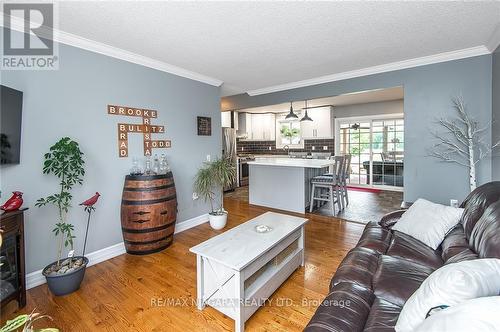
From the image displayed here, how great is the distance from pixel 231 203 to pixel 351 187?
3.68 meters

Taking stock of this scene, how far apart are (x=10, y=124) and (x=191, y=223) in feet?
7.82

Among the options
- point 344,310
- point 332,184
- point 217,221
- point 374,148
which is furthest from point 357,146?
point 344,310

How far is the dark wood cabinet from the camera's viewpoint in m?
1.68

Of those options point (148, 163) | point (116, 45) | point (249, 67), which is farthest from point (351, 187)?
point (116, 45)

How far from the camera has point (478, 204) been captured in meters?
1.73

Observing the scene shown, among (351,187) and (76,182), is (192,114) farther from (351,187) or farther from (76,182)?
(351,187)

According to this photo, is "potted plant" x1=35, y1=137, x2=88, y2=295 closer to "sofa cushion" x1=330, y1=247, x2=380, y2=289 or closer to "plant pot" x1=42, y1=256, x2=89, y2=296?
"plant pot" x1=42, y1=256, x2=89, y2=296

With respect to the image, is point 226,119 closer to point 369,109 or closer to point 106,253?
point 369,109

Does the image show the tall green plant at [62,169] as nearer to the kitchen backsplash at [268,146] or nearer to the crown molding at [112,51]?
the crown molding at [112,51]

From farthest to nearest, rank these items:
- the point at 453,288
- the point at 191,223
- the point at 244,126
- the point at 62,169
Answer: the point at 244,126
the point at 191,223
the point at 62,169
the point at 453,288

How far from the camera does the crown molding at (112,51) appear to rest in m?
2.24

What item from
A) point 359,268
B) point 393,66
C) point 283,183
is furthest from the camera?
point 283,183

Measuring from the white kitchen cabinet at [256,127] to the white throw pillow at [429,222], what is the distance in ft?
18.4

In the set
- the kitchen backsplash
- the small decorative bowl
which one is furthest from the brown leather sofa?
the kitchen backsplash
